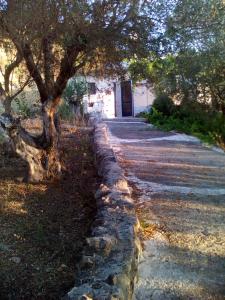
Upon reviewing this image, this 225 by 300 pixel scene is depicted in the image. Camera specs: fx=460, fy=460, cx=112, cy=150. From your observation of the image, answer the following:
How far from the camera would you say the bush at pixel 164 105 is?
59.1 ft

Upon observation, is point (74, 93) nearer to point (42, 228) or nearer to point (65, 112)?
point (65, 112)

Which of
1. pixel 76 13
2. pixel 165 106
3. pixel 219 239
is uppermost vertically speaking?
pixel 76 13

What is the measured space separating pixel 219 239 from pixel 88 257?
5.80ft

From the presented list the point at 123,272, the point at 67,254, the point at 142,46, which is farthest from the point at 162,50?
the point at 123,272

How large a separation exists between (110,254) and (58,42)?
9.54 feet

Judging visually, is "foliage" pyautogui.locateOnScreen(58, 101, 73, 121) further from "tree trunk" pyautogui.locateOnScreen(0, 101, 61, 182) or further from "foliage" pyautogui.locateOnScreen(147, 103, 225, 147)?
"tree trunk" pyautogui.locateOnScreen(0, 101, 61, 182)

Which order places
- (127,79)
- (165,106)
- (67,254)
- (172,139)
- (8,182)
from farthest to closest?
(165,106) < (172,139) < (127,79) < (8,182) < (67,254)

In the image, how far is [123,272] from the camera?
10.9 ft

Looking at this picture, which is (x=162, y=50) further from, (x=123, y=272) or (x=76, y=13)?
(x=123, y=272)

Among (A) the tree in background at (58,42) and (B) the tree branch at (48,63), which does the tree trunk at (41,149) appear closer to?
(A) the tree in background at (58,42)

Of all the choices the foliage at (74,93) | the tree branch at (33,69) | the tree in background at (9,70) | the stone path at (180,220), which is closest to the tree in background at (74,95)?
the foliage at (74,93)

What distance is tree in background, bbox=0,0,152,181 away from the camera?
5070mm

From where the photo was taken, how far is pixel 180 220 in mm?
5359

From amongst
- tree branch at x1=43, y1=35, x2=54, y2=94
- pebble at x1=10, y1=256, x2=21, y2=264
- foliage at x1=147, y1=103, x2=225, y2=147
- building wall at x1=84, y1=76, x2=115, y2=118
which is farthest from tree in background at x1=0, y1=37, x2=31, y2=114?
building wall at x1=84, y1=76, x2=115, y2=118
